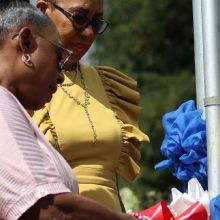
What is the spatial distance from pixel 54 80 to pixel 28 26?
188mm

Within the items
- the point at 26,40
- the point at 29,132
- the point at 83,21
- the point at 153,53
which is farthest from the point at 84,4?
the point at 153,53

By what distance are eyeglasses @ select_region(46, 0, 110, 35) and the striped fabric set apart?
1322 mm

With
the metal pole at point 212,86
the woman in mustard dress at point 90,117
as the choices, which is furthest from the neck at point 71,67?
the metal pole at point 212,86

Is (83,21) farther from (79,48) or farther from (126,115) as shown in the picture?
(126,115)

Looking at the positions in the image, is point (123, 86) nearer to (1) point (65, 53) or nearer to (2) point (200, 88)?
(2) point (200, 88)

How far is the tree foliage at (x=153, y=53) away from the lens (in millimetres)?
16469

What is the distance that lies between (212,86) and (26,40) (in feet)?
3.37

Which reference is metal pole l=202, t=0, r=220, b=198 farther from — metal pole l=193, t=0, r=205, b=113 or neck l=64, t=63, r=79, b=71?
neck l=64, t=63, r=79, b=71

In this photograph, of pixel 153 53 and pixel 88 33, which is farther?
pixel 153 53

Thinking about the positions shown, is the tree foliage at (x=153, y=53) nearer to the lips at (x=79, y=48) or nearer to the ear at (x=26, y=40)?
the lips at (x=79, y=48)

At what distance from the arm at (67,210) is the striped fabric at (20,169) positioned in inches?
0.8

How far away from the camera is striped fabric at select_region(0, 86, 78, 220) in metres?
3.19

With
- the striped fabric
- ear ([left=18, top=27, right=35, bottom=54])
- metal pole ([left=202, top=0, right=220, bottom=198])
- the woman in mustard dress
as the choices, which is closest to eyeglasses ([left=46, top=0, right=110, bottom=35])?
the woman in mustard dress

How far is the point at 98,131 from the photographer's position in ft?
14.8
